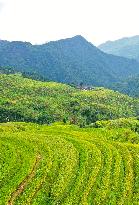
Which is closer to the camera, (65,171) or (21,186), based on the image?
(21,186)

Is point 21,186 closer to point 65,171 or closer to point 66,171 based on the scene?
point 65,171

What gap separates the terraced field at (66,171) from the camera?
83044 mm

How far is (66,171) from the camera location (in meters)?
92.6

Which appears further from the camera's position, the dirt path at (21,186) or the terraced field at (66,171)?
the terraced field at (66,171)

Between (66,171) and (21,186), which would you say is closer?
(21,186)

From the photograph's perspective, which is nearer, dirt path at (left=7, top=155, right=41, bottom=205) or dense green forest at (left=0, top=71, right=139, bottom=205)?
dirt path at (left=7, top=155, right=41, bottom=205)

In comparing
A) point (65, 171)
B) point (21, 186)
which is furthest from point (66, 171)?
point (21, 186)

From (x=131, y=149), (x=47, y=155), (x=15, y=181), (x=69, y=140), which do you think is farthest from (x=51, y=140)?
(x=15, y=181)

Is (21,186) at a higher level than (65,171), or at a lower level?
lower

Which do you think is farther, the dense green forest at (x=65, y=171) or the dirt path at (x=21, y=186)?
the dense green forest at (x=65, y=171)

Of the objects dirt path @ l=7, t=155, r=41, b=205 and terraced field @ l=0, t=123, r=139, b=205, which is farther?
terraced field @ l=0, t=123, r=139, b=205

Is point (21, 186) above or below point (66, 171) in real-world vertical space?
below

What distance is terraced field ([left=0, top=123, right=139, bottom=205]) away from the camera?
3269 inches

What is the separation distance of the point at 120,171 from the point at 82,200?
1832 cm
